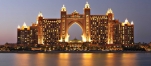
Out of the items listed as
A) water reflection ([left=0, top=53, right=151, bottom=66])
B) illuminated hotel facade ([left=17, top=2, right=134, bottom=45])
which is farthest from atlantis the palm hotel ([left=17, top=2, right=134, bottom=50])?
water reflection ([left=0, top=53, right=151, bottom=66])

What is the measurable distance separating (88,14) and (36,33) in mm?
23951

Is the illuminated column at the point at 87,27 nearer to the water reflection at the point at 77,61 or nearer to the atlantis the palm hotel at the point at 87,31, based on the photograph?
the atlantis the palm hotel at the point at 87,31

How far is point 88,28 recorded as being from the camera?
153m

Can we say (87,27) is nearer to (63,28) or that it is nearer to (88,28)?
(88,28)

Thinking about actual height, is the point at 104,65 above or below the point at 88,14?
below

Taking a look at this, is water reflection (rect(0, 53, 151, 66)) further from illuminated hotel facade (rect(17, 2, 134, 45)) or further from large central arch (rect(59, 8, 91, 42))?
illuminated hotel facade (rect(17, 2, 134, 45))

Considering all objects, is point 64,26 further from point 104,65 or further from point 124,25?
point 104,65

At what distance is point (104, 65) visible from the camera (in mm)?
71312

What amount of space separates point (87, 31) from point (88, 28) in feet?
4.45

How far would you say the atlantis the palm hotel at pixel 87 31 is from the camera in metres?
152

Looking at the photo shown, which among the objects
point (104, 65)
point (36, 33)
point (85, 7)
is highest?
point (85, 7)

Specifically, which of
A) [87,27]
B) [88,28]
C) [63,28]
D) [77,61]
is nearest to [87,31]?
[88,28]

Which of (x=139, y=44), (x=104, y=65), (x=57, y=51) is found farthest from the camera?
(x=139, y=44)

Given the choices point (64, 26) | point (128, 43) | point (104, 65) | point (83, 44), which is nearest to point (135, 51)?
point (128, 43)
